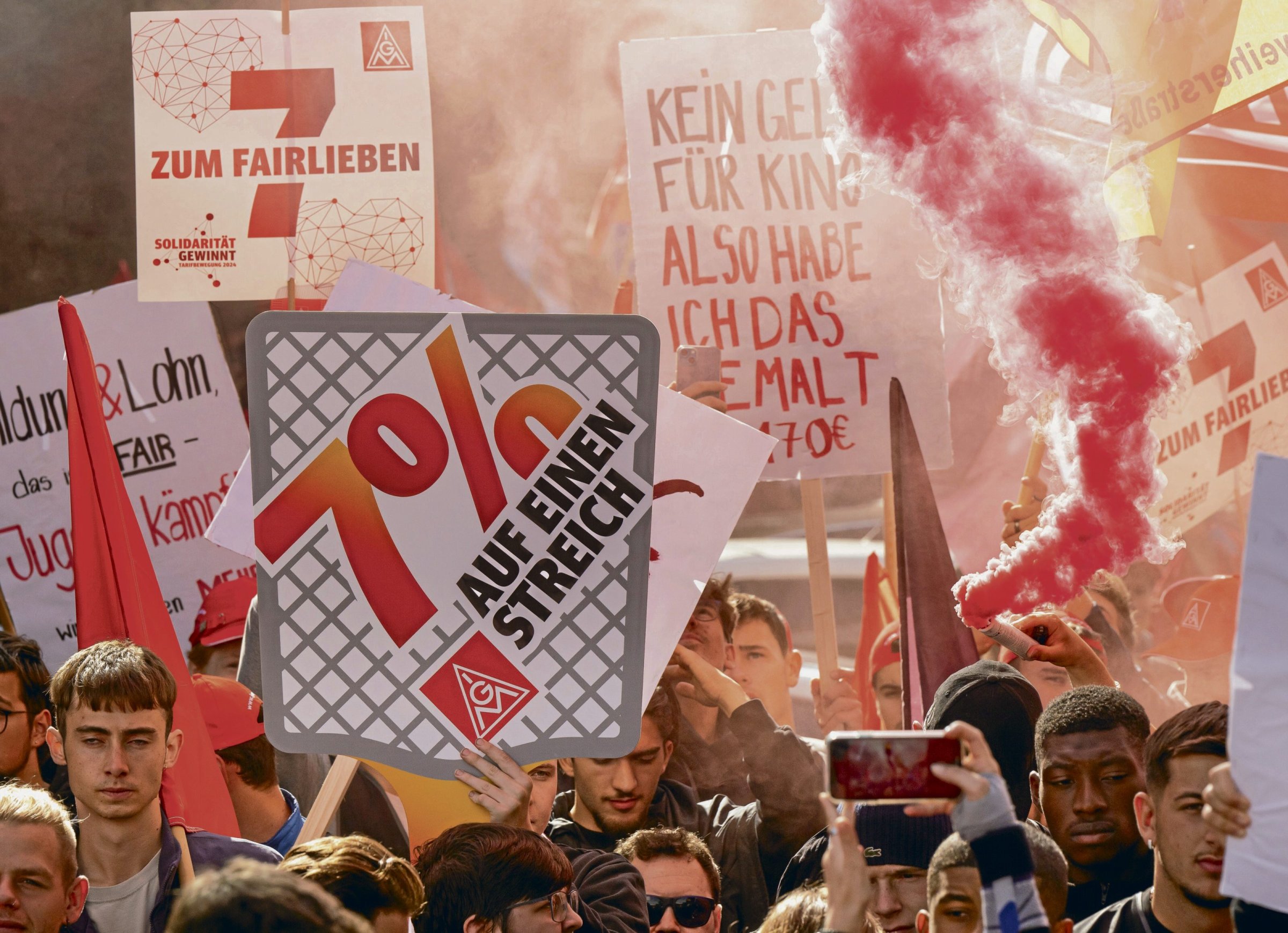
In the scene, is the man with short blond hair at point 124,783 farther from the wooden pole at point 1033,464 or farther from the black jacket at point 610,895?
the wooden pole at point 1033,464

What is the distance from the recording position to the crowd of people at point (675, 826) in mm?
1998

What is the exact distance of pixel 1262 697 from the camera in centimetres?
198

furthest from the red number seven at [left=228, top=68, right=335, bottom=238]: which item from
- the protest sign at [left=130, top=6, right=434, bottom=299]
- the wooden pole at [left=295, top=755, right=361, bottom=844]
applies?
the wooden pole at [left=295, top=755, right=361, bottom=844]

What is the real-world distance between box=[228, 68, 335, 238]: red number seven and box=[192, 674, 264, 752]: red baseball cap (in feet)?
6.40

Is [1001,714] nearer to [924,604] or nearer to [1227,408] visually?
[924,604]

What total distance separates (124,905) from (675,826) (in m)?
1.30

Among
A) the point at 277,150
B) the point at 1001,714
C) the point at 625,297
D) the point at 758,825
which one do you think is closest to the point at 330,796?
the point at 758,825

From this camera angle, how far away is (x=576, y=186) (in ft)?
24.5

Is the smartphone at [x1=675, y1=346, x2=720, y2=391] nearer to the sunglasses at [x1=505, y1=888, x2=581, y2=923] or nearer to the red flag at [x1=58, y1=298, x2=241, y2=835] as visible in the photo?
the red flag at [x1=58, y1=298, x2=241, y2=835]

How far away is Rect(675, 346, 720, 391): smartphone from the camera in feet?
13.1

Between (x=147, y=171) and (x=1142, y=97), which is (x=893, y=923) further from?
(x=147, y=171)

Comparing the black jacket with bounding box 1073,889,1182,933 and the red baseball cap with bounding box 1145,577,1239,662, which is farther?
the red baseball cap with bounding box 1145,577,1239,662

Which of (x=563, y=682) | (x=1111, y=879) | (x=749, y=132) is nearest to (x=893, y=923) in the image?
(x=1111, y=879)

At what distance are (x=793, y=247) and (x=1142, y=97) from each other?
1232 millimetres
